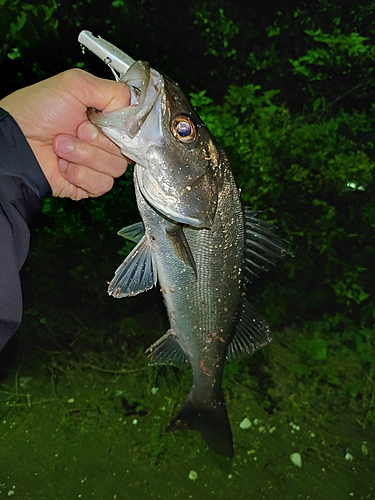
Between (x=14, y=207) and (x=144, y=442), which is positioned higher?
(x=14, y=207)

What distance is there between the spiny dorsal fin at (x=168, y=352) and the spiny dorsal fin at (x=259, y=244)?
466mm

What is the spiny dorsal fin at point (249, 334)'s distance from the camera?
194 centimetres

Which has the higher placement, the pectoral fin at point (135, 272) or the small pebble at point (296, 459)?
the pectoral fin at point (135, 272)

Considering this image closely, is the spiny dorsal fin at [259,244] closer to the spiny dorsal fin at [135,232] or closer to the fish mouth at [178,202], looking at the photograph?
the fish mouth at [178,202]

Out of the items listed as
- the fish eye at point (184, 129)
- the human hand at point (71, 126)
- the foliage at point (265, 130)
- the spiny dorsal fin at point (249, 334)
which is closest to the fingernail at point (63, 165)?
the human hand at point (71, 126)

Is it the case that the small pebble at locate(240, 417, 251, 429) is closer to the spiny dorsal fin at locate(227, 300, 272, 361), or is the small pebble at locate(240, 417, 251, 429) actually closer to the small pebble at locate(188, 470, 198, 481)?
the small pebble at locate(188, 470, 198, 481)

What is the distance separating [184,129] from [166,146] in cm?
9

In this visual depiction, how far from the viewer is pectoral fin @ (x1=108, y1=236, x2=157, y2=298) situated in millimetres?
1636

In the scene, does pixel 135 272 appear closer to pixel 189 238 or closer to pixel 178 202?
pixel 189 238

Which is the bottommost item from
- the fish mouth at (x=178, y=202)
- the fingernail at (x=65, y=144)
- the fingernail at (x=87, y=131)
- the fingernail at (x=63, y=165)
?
the fingernail at (x=63, y=165)

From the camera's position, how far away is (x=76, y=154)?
170cm

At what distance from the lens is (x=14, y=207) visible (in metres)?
1.54

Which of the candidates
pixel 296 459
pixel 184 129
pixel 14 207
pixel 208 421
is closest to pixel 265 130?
pixel 184 129

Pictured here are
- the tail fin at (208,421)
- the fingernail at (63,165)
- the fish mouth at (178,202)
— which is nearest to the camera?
the fish mouth at (178,202)
